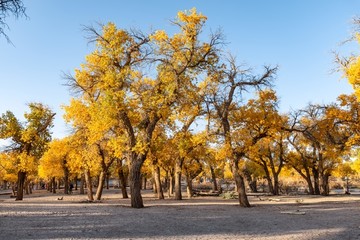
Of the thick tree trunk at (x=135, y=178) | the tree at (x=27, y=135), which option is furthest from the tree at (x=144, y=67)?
the tree at (x=27, y=135)

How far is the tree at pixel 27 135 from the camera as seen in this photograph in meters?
29.1

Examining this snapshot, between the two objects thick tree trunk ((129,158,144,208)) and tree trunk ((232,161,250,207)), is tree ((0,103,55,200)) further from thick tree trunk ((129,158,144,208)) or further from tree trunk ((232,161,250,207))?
tree trunk ((232,161,250,207))

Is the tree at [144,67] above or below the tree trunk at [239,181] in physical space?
above

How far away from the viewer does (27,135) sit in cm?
2878

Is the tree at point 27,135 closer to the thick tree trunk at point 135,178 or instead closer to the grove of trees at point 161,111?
the grove of trees at point 161,111

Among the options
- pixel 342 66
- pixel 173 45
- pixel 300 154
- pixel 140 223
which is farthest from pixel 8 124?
pixel 300 154

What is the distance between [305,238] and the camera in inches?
399

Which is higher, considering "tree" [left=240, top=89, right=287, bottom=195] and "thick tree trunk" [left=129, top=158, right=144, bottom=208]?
"tree" [left=240, top=89, right=287, bottom=195]

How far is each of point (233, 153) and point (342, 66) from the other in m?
8.50

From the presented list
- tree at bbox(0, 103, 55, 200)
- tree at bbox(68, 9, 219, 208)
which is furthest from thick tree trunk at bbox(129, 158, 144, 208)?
tree at bbox(0, 103, 55, 200)

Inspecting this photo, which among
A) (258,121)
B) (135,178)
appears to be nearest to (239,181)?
(258,121)

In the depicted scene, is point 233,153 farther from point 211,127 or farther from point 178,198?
point 178,198

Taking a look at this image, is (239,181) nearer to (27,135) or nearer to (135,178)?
(135,178)

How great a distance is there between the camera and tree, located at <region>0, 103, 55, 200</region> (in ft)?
95.6
